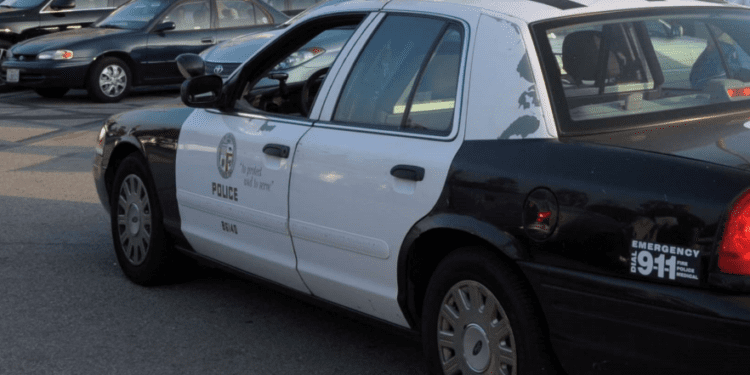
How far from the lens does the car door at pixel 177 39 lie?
16.3 meters

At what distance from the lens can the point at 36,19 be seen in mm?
18266

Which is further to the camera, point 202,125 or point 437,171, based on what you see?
point 202,125

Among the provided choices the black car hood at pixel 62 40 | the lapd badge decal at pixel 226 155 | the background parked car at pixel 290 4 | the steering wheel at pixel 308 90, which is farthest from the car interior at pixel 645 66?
the background parked car at pixel 290 4

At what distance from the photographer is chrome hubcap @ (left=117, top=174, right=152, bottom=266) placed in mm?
6086

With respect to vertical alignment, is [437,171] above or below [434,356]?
above

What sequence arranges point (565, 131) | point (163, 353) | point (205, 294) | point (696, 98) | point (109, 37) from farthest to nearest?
point (109, 37)
point (205, 294)
point (163, 353)
point (696, 98)
point (565, 131)

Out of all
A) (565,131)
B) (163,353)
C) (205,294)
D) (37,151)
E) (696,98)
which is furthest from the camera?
(37,151)

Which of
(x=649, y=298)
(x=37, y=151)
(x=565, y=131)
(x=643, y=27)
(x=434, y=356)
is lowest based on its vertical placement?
(x=37, y=151)

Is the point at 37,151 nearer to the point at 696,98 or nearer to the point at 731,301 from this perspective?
the point at 696,98

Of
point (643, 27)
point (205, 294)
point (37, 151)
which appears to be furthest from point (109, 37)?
point (643, 27)

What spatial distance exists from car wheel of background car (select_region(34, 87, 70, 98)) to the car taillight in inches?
575

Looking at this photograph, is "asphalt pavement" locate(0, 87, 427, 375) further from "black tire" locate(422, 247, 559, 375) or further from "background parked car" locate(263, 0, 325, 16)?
"background parked car" locate(263, 0, 325, 16)

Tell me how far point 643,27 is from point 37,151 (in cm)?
848

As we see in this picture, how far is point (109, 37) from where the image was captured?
1598 centimetres
